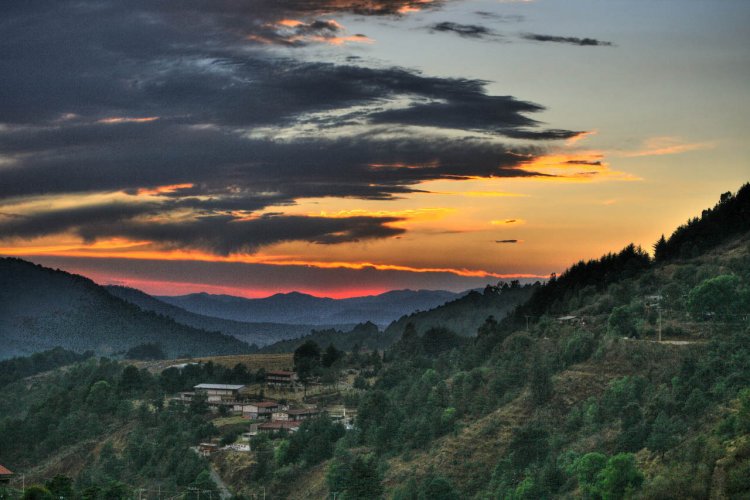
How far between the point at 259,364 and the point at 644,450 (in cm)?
8978

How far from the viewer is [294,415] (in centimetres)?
10550

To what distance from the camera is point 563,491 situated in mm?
61594

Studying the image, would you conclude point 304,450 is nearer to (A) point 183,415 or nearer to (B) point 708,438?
(A) point 183,415

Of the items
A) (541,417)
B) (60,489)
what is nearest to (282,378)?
(541,417)

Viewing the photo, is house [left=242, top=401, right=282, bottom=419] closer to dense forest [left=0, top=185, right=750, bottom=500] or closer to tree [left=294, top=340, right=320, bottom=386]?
dense forest [left=0, top=185, right=750, bottom=500]

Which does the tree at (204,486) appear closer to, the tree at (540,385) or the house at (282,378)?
the tree at (540,385)

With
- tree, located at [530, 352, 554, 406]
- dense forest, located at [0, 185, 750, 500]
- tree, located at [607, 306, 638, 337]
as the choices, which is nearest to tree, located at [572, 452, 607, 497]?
dense forest, located at [0, 185, 750, 500]

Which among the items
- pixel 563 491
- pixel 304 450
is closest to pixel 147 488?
pixel 304 450

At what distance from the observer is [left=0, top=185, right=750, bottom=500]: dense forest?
59875mm

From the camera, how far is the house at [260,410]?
109m

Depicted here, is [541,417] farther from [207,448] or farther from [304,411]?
[304,411]

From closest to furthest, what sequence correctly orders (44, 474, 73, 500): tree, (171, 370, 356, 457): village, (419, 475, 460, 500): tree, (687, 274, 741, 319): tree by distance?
(419, 475, 460, 500): tree → (44, 474, 73, 500): tree → (687, 274, 741, 319): tree → (171, 370, 356, 457): village

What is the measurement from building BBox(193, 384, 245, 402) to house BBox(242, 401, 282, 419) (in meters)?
7.32

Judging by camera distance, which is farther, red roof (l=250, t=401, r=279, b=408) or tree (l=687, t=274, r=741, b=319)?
red roof (l=250, t=401, r=279, b=408)
